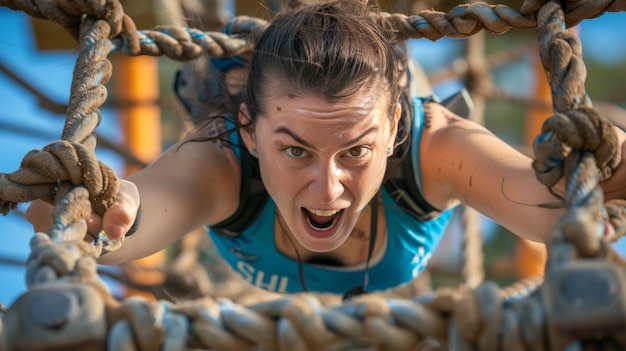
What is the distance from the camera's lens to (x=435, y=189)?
118 cm

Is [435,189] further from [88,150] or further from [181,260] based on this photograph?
[181,260]

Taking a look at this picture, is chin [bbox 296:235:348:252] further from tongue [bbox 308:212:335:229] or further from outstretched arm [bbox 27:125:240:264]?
outstretched arm [bbox 27:125:240:264]

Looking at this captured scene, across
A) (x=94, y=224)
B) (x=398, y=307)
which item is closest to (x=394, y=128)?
(x=94, y=224)

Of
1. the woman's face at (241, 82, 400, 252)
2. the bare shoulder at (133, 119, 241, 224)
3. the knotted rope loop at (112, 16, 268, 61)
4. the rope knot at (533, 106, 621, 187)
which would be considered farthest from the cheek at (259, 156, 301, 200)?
the rope knot at (533, 106, 621, 187)

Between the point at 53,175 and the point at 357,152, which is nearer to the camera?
the point at 53,175

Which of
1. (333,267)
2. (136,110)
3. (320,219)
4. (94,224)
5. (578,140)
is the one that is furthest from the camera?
(136,110)

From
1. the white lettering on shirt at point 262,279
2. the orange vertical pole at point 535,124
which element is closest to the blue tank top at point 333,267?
the white lettering on shirt at point 262,279

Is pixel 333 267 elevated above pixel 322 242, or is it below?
below

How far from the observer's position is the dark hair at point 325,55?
100 centimetres

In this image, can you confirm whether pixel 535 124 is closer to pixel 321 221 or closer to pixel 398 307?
pixel 321 221

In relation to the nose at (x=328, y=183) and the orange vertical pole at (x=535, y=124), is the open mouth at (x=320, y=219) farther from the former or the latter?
the orange vertical pole at (x=535, y=124)

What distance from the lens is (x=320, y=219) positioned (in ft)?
3.46

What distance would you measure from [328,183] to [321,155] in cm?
3

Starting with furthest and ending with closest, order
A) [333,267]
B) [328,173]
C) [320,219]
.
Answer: [333,267] → [320,219] → [328,173]
